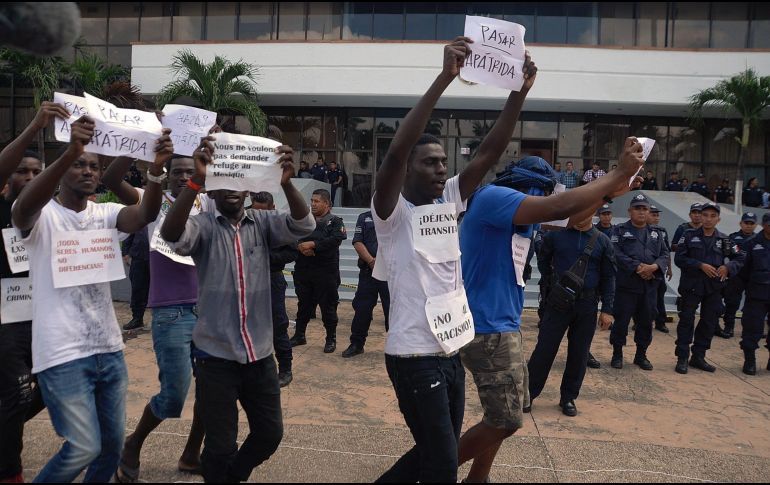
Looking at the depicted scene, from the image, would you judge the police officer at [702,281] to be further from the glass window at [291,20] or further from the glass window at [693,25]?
the glass window at [291,20]

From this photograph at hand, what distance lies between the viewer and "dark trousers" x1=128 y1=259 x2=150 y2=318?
26.7 ft

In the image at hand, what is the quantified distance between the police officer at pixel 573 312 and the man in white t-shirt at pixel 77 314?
3.44 metres

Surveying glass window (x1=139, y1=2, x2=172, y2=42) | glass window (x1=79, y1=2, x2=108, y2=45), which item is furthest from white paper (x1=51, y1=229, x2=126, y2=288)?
glass window (x1=79, y1=2, x2=108, y2=45)

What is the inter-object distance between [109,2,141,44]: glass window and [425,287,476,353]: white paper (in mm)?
22656

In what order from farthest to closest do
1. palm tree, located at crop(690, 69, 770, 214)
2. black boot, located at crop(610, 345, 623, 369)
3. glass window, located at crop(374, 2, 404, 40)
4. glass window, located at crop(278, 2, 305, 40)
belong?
glass window, located at crop(278, 2, 305, 40)
glass window, located at crop(374, 2, 404, 40)
palm tree, located at crop(690, 69, 770, 214)
black boot, located at crop(610, 345, 623, 369)

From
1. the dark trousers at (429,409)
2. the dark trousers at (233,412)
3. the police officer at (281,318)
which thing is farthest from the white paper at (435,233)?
the police officer at (281,318)

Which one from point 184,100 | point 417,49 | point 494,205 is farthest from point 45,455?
point 417,49

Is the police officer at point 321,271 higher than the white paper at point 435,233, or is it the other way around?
the white paper at point 435,233

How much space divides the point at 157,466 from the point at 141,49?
19.4m

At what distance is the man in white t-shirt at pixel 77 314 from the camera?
273 cm

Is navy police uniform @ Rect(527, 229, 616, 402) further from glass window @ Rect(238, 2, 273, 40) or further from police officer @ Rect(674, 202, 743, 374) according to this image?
glass window @ Rect(238, 2, 273, 40)

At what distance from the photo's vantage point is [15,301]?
3350mm

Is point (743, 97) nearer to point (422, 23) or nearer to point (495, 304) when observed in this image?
point (422, 23)

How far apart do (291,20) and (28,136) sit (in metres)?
19.5
